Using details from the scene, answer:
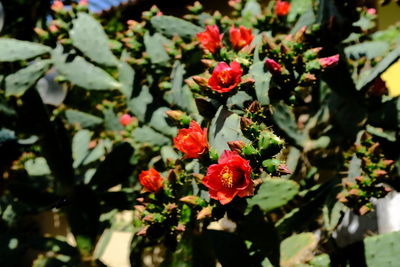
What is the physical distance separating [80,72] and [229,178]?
1.39m

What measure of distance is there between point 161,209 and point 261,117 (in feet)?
1.82

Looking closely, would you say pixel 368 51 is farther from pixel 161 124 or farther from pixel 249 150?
pixel 249 150

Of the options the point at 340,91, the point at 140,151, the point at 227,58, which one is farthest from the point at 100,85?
the point at 340,91

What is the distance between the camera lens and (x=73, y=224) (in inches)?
82.7

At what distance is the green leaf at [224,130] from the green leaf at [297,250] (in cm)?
69

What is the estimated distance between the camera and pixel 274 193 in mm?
→ 1613

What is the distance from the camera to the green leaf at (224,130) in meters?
1.20

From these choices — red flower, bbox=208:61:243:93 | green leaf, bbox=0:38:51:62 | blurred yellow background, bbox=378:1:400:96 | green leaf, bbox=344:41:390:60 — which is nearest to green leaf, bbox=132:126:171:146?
green leaf, bbox=0:38:51:62

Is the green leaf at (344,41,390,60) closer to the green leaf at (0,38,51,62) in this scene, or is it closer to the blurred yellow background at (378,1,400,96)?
the blurred yellow background at (378,1,400,96)

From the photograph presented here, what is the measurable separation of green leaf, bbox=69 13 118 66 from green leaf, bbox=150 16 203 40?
310 millimetres

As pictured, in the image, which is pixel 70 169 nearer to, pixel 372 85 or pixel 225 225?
pixel 225 225

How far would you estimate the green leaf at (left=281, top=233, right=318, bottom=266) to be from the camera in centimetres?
162

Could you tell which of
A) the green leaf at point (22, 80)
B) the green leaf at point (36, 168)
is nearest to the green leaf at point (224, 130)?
the green leaf at point (22, 80)

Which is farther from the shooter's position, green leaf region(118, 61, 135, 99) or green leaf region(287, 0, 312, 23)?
green leaf region(287, 0, 312, 23)
